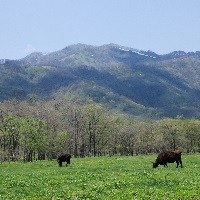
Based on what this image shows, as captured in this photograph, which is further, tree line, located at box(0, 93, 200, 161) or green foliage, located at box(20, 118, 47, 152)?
tree line, located at box(0, 93, 200, 161)

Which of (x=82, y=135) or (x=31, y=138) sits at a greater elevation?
(x=82, y=135)

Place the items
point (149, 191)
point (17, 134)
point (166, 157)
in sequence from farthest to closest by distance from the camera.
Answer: point (17, 134), point (166, 157), point (149, 191)

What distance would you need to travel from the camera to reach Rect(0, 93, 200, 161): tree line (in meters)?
104

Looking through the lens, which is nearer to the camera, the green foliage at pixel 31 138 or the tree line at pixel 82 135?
the green foliage at pixel 31 138

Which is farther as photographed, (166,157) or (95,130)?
(95,130)

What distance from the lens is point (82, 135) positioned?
125 meters

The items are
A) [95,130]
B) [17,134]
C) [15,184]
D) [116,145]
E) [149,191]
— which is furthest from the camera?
[116,145]

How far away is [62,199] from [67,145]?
341 ft

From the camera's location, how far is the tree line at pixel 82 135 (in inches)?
4080

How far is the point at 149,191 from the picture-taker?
22797 millimetres

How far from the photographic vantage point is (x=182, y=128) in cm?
14388

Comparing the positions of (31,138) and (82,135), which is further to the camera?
(82,135)

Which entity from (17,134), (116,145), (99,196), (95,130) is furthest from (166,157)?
(116,145)

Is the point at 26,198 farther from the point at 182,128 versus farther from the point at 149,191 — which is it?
the point at 182,128
